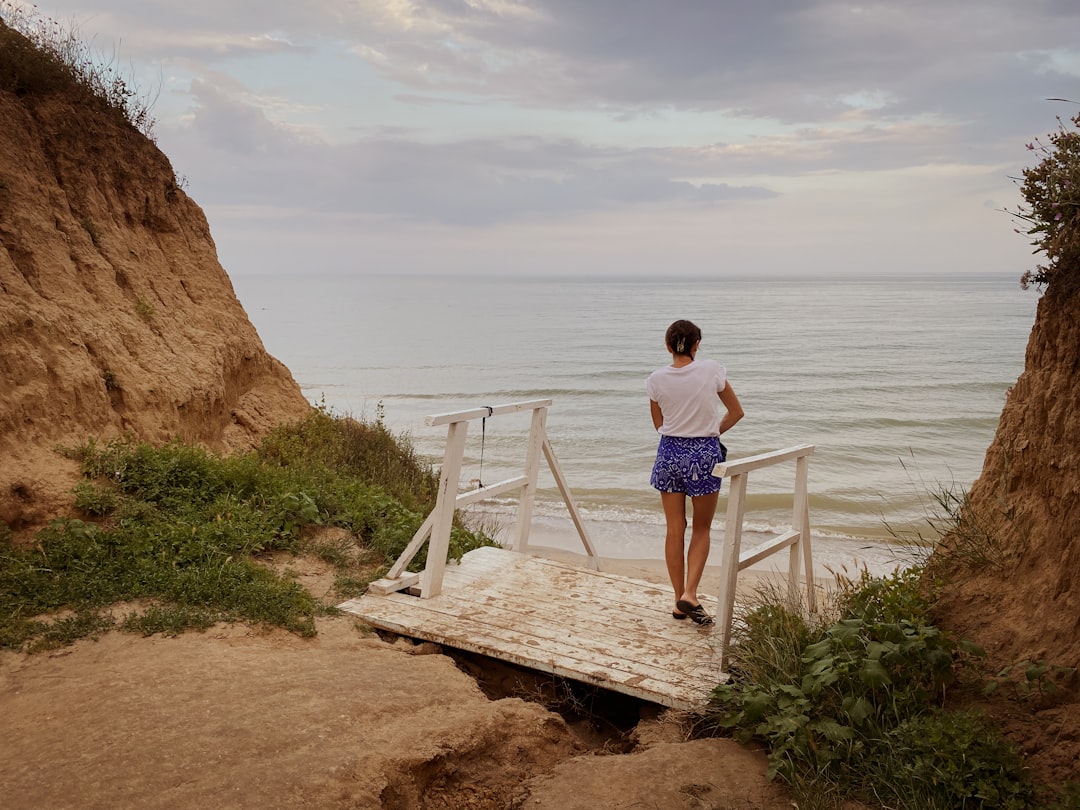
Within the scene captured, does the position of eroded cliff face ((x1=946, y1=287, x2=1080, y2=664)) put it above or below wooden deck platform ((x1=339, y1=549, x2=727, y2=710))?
above

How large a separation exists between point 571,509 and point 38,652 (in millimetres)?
4336

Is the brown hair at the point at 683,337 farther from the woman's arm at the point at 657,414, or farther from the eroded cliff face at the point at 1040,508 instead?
the eroded cliff face at the point at 1040,508

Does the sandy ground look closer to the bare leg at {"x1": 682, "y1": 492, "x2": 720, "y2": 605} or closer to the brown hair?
the bare leg at {"x1": 682, "y1": 492, "x2": 720, "y2": 605}

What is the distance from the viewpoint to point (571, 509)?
7.91 metres

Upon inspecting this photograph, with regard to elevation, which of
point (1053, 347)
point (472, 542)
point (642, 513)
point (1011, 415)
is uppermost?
point (1053, 347)

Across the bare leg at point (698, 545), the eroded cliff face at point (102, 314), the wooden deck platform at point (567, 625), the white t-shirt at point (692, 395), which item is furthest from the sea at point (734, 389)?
the eroded cliff face at point (102, 314)

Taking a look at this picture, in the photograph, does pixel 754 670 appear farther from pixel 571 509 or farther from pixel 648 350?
pixel 648 350

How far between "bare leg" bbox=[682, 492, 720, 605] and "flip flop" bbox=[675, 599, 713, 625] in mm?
30

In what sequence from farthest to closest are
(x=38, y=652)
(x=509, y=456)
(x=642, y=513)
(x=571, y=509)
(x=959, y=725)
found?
(x=509, y=456) → (x=642, y=513) → (x=571, y=509) → (x=38, y=652) → (x=959, y=725)

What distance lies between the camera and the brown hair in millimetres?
6133

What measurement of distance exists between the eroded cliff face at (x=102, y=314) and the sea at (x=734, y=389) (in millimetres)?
2379

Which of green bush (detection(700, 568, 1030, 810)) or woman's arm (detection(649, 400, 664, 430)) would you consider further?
woman's arm (detection(649, 400, 664, 430))

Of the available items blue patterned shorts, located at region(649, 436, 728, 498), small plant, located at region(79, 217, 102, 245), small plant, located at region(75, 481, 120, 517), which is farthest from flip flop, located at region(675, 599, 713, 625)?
small plant, located at region(79, 217, 102, 245)

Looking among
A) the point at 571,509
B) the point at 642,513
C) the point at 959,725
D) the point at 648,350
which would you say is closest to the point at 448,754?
the point at 959,725
